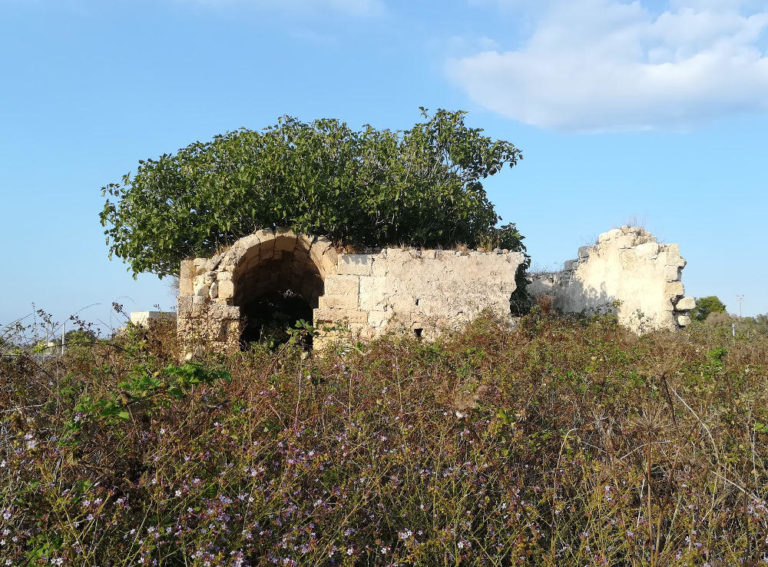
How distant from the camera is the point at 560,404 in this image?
16.8 ft

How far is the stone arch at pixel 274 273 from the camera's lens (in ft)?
33.6

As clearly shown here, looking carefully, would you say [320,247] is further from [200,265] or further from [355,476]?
[355,476]

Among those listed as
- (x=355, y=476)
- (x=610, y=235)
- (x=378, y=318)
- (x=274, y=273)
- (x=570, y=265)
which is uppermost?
(x=610, y=235)

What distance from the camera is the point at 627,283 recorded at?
13867 mm

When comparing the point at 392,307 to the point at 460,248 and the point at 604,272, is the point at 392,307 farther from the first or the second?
the point at 604,272

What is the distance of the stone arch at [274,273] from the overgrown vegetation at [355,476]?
16.9ft

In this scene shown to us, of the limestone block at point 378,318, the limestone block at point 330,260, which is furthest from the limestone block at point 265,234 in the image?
the limestone block at point 378,318

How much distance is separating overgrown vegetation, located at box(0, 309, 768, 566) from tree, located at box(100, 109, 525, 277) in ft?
17.6

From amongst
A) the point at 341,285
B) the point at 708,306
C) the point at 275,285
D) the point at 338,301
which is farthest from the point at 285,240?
the point at 708,306

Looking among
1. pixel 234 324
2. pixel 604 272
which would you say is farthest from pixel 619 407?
pixel 604 272

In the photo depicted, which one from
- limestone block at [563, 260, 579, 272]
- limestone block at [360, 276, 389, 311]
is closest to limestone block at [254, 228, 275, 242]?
limestone block at [360, 276, 389, 311]

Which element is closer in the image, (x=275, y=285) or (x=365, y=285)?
(x=365, y=285)

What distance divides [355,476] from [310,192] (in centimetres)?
697

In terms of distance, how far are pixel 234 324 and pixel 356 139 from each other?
3822 millimetres
